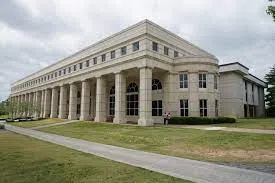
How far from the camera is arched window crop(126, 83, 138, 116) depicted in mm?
37656

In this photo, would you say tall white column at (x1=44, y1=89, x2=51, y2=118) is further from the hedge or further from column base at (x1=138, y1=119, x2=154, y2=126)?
the hedge

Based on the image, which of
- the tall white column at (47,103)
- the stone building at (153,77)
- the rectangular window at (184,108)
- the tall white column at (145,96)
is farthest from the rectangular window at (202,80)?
the tall white column at (47,103)

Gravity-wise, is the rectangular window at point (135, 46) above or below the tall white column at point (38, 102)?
above

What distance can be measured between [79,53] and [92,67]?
296 inches

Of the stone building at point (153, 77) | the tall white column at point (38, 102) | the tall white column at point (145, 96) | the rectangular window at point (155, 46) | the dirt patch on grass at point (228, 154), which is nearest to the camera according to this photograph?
the dirt patch on grass at point (228, 154)

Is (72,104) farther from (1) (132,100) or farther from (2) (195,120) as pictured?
(2) (195,120)

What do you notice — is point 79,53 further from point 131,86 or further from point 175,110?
point 175,110

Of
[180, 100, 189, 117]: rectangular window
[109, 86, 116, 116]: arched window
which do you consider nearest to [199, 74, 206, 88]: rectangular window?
[180, 100, 189, 117]: rectangular window

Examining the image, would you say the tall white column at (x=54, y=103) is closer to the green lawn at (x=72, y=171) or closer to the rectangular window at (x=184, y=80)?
the rectangular window at (x=184, y=80)

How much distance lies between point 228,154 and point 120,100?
72.5ft

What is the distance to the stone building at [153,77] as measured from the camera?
30.0 meters

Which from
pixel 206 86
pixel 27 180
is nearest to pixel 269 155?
pixel 27 180

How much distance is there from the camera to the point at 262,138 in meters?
15.4

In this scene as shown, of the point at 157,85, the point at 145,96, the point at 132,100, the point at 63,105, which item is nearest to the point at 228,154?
the point at 145,96
